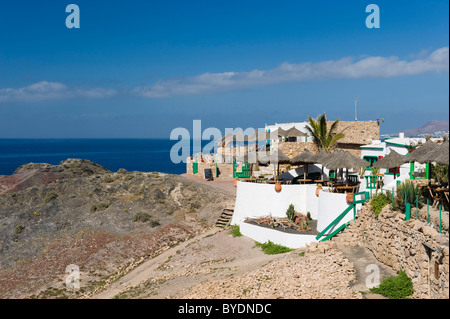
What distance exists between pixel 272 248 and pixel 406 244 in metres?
9.33

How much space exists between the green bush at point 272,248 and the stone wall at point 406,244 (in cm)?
322

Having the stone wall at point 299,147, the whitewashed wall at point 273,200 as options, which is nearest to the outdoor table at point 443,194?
the whitewashed wall at point 273,200

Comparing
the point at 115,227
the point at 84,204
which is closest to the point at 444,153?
the point at 115,227

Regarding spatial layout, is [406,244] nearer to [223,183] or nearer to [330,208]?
[330,208]

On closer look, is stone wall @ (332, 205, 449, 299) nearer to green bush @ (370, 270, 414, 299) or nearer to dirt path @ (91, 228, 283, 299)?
green bush @ (370, 270, 414, 299)

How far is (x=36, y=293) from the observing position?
A: 2345cm

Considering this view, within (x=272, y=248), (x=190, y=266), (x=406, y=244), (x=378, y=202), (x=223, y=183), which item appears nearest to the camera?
(x=406, y=244)

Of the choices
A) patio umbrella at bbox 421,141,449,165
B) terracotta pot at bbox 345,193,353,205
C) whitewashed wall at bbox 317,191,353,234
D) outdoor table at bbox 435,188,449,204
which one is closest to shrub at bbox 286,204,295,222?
whitewashed wall at bbox 317,191,353,234

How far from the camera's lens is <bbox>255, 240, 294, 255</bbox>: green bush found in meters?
23.5

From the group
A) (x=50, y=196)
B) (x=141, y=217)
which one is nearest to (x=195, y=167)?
(x=50, y=196)

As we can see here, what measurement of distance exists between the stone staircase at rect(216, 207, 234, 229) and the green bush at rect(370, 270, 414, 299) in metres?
16.3

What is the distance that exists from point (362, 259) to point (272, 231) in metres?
6.74

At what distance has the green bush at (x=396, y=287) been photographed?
49.2ft

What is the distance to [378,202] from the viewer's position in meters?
19.7
